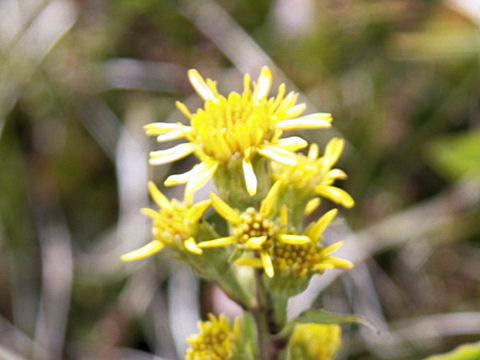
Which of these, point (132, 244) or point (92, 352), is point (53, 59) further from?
point (92, 352)

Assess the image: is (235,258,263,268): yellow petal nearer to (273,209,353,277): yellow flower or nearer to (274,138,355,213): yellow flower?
(273,209,353,277): yellow flower

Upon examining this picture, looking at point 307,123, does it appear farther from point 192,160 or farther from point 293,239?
point 192,160

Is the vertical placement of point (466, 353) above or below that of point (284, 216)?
below

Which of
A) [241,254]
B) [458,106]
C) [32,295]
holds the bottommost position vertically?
[458,106]

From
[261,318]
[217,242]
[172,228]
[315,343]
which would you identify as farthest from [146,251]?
[315,343]

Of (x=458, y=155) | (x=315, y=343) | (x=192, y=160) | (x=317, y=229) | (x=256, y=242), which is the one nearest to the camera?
(x=256, y=242)

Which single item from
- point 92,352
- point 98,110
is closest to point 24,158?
point 98,110

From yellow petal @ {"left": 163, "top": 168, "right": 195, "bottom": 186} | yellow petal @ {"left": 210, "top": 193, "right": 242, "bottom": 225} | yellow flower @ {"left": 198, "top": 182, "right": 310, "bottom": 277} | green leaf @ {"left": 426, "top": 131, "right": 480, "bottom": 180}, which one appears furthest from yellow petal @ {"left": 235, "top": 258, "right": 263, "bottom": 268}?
green leaf @ {"left": 426, "top": 131, "right": 480, "bottom": 180}
